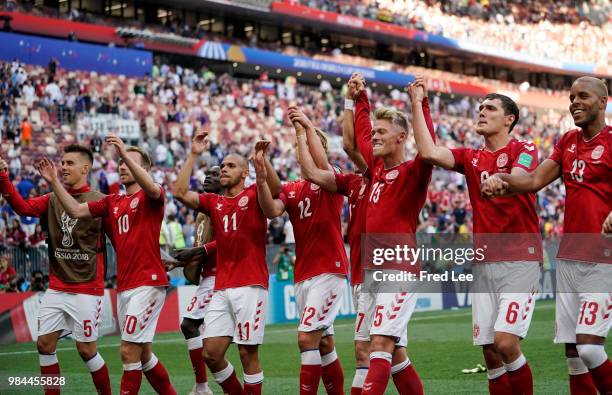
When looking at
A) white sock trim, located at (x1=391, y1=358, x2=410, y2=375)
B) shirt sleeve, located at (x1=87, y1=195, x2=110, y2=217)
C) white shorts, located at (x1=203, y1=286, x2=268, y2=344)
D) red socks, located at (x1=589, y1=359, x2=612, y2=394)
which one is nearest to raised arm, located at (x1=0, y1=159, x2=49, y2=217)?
shirt sleeve, located at (x1=87, y1=195, x2=110, y2=217)

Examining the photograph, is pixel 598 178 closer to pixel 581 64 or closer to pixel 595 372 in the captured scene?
pixel 595 372

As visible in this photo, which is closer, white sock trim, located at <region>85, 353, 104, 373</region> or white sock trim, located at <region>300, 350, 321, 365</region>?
white sock trim, located at <region>300, 350, 321, 365</region>

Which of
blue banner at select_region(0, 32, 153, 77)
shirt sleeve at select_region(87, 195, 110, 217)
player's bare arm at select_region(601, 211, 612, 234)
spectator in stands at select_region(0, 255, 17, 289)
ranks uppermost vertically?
player's bare arm at select_region(601, 211, 612, 234)

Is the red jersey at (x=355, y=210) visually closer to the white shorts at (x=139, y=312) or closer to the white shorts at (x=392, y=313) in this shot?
the white shorts at (x=392, y=313)

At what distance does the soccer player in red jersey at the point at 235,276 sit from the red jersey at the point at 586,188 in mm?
2580

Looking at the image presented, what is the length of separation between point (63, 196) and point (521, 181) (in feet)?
13.9

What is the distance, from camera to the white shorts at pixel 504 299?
23.9ft

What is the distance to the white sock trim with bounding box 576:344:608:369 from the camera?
22.5 ft

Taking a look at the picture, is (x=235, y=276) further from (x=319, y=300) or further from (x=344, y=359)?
(x=344, y=359)

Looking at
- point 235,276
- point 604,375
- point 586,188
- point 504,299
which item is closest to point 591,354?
point 604,375

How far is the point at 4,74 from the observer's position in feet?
95.5

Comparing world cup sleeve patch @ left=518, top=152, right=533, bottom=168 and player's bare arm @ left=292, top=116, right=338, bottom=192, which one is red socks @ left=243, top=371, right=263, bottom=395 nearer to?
player's bare arm @ left=292, top=116, right=338, bottom=192

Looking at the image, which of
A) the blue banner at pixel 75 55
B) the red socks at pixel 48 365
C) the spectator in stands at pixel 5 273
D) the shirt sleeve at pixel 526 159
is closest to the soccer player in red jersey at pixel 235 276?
the red socks at pixel 48 365

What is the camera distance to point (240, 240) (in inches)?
343
